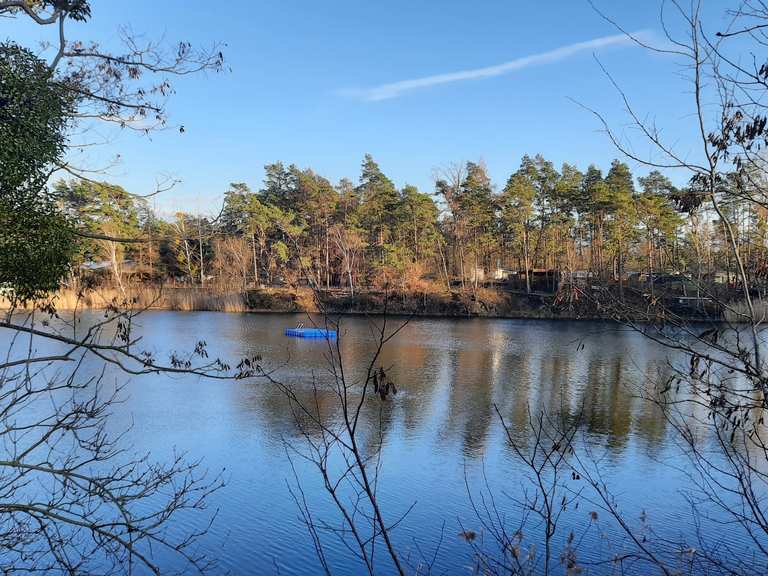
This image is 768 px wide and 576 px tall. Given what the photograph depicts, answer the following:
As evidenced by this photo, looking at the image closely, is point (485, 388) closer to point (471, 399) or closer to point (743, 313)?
point (471, 399)

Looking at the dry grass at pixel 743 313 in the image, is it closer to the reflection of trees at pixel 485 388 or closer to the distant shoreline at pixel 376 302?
the reflection of trees at pixel 485 388

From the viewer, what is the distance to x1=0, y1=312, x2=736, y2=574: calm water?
735 centimetres

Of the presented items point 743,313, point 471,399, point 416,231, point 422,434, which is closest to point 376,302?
point 416,231

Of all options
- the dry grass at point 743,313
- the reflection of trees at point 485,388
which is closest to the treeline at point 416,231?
the reflection of trees at point 485,388

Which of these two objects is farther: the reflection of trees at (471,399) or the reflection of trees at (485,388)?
the reflection of trees at (485,388)

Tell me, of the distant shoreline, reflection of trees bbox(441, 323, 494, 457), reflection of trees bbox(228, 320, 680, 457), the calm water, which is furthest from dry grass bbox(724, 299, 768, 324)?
the distant shoreline

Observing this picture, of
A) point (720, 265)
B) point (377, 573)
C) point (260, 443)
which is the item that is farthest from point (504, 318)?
point (720, 265)

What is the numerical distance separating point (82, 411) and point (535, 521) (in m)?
6.07

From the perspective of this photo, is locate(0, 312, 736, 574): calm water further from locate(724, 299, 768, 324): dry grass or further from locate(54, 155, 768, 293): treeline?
locate(54, 155, 768, 293): treeline

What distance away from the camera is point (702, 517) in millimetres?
7812

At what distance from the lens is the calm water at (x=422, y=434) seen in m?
7.35

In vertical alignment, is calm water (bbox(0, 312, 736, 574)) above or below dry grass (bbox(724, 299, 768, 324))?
below

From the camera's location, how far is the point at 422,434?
440 inches

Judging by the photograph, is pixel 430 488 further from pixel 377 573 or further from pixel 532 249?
pixel 532 249
